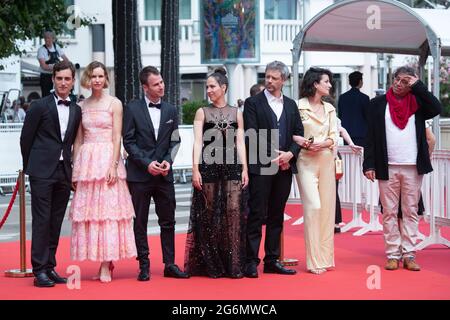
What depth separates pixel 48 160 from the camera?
36.2ft

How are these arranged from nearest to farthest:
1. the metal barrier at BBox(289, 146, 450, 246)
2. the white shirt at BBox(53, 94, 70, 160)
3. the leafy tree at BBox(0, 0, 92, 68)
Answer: the white shirt at BBox(53, 94, 70, 160) → the metal barrier at BBox(289, 146, 450, 246) → the leafy tree at BBox(0, 0, 92, 68)

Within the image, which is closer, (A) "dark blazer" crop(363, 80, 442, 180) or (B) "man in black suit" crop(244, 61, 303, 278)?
(B) "man in black suit" crop(244, 61, 303, 278)

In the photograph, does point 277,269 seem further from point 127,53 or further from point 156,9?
point 156,9

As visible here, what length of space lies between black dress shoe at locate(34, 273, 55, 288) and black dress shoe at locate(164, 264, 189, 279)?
3.74 ft

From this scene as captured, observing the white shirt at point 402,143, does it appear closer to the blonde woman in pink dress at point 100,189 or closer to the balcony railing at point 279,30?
the blonde woman in pink dress at point 100,189

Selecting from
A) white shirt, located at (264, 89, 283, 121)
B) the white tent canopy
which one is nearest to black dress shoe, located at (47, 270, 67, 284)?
white shirt, located at (264, 89, 283, 121)

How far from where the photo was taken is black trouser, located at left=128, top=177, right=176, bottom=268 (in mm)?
11344

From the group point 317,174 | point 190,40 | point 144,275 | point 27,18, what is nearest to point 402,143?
point 317,174

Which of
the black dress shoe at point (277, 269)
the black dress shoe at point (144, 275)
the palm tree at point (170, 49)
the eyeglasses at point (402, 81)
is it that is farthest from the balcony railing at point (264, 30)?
the black dress shoe at point (144, 275)

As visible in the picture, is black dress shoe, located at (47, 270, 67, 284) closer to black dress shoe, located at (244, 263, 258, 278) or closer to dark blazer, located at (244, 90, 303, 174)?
black dress shoe, located at (244, 263, 258, 278)

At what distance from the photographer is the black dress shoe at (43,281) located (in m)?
10.9

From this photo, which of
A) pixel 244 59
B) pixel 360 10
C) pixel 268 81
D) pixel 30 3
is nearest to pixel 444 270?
pixel 268 81

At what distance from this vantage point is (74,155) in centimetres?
1133
